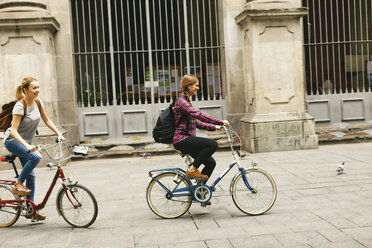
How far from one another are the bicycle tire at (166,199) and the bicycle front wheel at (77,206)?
68 cm

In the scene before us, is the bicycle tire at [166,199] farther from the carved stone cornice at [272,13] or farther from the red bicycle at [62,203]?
the carved stone cornice at [272,13]

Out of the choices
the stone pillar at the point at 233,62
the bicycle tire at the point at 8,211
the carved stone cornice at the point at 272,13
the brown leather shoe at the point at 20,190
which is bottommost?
the bicycle tire at the point at 8,211

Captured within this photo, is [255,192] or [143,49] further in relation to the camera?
[143,49]

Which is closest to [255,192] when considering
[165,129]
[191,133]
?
[191,133]

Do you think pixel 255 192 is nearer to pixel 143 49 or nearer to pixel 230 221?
pixel 230 221

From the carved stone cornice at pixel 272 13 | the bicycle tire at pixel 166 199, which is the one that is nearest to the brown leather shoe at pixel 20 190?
the bicycle tire at pixel 166 199

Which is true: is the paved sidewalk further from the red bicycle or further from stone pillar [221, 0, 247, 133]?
stone pillar [221, 0, 247, 133]

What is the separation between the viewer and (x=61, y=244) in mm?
4609

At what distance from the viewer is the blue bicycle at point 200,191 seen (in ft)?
17.5

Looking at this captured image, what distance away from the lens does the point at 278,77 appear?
10359 millimetres

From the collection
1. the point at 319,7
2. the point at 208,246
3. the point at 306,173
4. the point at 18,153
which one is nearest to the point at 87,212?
the point at 18,153

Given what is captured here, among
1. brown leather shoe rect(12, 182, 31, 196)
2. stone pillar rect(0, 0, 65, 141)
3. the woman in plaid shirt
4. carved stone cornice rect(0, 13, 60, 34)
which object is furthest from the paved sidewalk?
carved stone cornice rect(0, 13, 60, 34)

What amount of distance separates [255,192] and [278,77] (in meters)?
5.48

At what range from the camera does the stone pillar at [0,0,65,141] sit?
9.79 m
